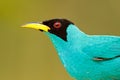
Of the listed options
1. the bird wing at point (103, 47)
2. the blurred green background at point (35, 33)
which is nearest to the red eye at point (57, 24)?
the bird wing at point (103, 47)

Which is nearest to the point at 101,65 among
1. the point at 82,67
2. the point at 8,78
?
the point at 82,67

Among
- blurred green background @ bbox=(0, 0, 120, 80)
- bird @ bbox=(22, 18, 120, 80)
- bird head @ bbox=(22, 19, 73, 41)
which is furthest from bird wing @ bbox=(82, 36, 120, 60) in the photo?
blurred green background @ bbox=(0, 0, 120, 80)

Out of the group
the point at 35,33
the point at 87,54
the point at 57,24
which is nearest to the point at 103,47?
the point at 87,54

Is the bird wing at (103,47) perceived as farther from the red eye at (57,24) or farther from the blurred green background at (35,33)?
the blurred green background at (35,33)

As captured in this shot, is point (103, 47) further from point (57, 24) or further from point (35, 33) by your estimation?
point (35, 33)

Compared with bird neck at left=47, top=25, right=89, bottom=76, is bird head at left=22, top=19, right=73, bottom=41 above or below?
above

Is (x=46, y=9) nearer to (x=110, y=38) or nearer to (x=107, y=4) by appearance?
(x=107, y=4)

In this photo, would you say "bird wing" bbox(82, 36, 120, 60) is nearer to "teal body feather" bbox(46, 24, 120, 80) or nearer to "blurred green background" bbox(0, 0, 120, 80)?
"teal body feather" bbox(46, 24, 120, 80)
